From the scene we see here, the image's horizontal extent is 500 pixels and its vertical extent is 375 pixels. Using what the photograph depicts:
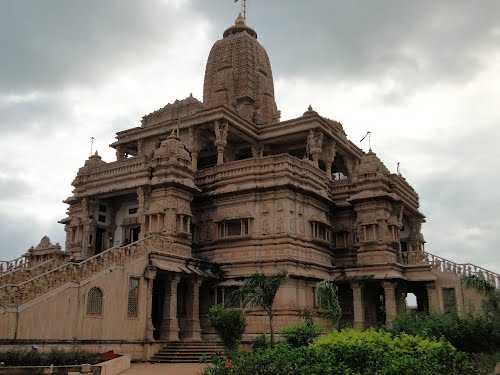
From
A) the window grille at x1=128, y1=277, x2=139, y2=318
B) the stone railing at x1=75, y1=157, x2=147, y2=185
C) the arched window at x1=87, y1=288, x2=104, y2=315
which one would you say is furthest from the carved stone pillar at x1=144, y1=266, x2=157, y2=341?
the stone railing at x1=75, y1=157, x2=147, y2=185

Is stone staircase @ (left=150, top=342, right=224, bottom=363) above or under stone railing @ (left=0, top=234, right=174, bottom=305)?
under

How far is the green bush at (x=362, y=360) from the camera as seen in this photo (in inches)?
471

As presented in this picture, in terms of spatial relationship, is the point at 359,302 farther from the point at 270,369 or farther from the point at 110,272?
the point at 270,369

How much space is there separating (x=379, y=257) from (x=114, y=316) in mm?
15814

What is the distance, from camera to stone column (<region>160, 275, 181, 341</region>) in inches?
1056

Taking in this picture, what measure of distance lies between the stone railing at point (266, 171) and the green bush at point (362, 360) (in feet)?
59.6

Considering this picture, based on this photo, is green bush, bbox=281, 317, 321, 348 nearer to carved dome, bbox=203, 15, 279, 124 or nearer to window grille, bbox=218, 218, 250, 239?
window grille, bbox=218, 218, 250, 239

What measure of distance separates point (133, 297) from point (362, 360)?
579 inches

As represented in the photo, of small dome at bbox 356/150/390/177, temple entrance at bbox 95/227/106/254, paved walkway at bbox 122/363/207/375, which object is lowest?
paved walkway at bbox 122/363/207/375

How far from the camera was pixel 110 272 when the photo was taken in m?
24.2

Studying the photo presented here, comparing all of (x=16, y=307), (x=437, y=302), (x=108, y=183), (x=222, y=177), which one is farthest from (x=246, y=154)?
(x=16, y=307)

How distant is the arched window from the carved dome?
20.6 metres

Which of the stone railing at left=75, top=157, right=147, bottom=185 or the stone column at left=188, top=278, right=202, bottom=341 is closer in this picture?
the stone column at left=188, top=278, right=202, bottom=341

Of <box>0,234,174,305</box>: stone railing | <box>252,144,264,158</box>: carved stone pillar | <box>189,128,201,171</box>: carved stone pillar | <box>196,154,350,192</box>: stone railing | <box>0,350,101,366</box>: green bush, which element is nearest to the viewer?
<box>0,350,101,366</box>: green bush
